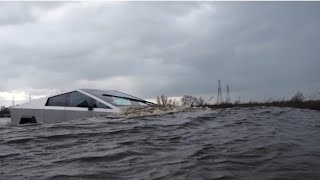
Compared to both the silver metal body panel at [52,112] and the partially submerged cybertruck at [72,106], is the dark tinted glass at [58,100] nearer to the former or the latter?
the partially submerged cybertruck at [72,106]

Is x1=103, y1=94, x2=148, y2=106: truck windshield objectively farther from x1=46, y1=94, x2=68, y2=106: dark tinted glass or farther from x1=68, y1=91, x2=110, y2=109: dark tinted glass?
x1=46, y1=94, x2=68, y2=106: dark tinted glass

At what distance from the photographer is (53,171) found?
14.8 feet

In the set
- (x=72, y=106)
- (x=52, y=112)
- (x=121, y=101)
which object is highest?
(x=121, y=101)

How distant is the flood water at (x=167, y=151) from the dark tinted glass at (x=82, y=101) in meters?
2.08

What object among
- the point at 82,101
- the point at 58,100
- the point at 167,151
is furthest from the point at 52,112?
the point at 167,151

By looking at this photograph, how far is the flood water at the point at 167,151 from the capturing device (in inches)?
169

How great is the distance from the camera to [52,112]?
36.2 ft

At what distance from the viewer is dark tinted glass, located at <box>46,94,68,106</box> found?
1116cm

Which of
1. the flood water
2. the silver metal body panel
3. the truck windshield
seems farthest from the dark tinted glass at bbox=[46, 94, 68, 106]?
the flood water

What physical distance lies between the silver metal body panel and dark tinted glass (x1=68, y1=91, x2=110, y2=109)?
0.08 metres

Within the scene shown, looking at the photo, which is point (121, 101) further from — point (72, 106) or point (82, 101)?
point (72, 106)

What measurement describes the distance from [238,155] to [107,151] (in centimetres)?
161

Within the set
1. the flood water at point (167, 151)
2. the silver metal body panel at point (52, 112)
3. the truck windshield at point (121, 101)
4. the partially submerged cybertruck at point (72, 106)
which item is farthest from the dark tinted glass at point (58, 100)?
the flood water at point (167, 151)

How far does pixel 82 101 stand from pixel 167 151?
5.79 meters
